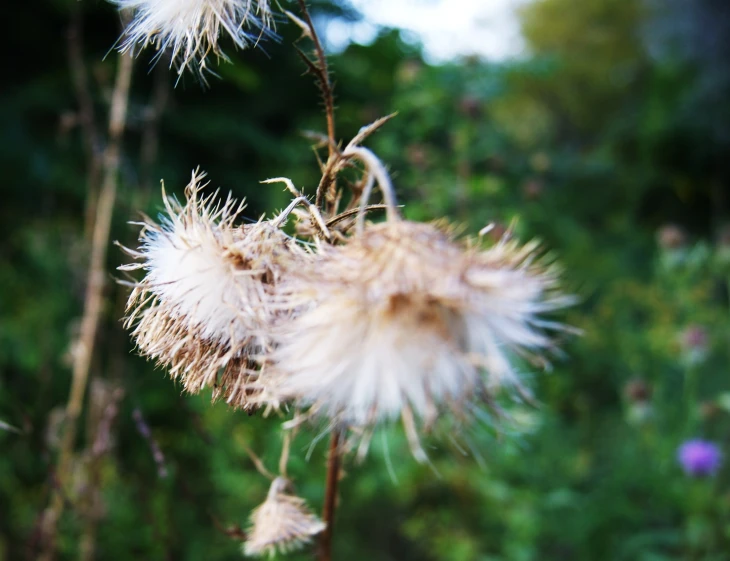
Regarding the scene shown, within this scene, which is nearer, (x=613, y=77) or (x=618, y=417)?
(x=618, y=417)

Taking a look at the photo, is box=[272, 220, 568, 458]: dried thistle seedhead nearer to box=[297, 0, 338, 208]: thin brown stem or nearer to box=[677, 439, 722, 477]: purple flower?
box=[297, 0, 338, 208]: thin brown stem

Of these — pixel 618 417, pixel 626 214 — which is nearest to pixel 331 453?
pixel 618 417

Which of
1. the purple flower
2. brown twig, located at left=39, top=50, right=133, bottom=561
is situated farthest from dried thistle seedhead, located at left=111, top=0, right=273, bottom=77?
the purple flower

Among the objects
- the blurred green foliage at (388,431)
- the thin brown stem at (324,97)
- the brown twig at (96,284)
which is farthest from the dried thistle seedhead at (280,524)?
the brown twig at (96,284)

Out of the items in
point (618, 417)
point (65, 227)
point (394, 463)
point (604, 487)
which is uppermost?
point (65, 227)

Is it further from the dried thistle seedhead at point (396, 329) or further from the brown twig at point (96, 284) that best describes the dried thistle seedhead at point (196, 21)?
the brown twig at point (96, 284)

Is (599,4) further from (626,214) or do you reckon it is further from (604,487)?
(604,487)

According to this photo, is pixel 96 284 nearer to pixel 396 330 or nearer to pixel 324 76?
pixel 324 76
